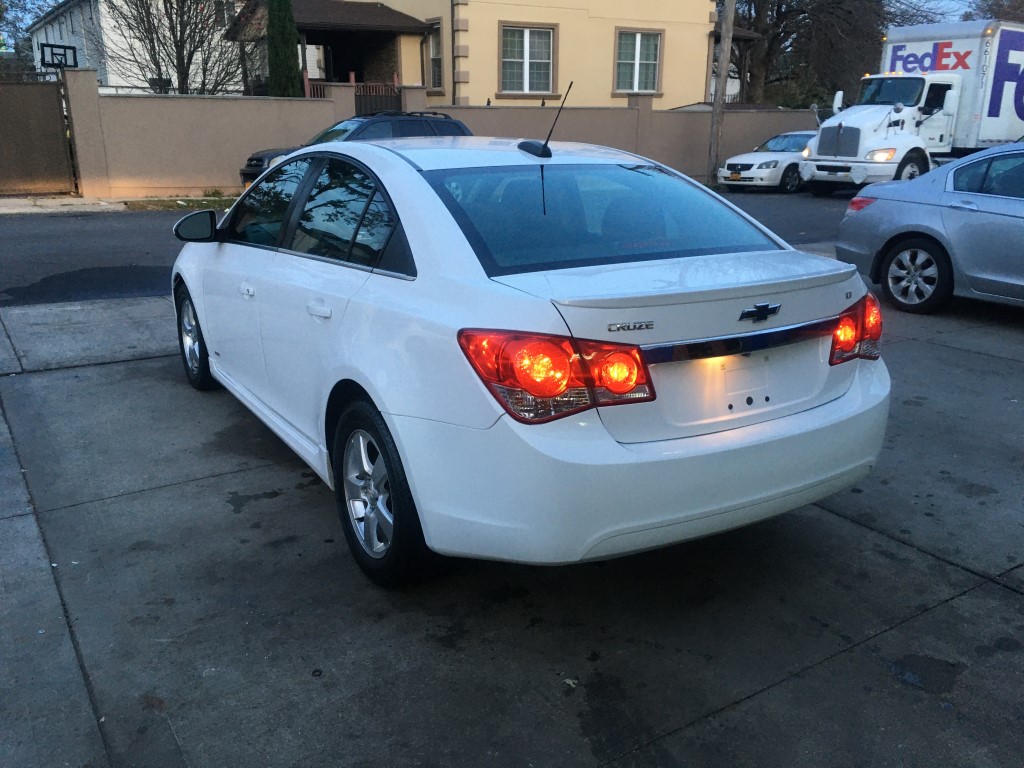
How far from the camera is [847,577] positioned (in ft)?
12.2

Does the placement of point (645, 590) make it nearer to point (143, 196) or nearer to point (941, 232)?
point (941, 232)


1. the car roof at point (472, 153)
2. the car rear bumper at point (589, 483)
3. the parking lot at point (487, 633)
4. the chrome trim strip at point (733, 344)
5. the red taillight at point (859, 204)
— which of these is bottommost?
the parking lot at point (487, 633)

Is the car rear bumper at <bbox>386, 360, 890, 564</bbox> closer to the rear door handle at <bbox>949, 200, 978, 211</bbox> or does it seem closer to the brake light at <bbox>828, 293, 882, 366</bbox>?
the brake light at <bbox>828, 293, 882, 366</bbox>

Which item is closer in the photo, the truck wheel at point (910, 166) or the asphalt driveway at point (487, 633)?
the asphalt driveway at point (487, 633)

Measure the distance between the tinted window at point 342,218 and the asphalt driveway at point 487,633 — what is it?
1260 millimetres

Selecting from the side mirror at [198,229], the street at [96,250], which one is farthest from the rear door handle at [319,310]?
the street at [96,250]

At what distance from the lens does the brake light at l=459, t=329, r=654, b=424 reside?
2.82 metres

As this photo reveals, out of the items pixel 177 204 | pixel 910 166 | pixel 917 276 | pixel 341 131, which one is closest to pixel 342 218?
pixel 917 276

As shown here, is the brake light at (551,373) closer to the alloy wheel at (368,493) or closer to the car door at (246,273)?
the alloy wheel at (368,493)

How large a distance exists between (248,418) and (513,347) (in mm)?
3207

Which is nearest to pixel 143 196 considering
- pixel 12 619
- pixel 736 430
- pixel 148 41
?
pixel 148 41

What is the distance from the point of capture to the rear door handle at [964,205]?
764cm

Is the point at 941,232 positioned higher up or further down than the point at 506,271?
further down

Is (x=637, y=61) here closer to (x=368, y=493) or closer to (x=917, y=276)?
(x=917, y=276)
